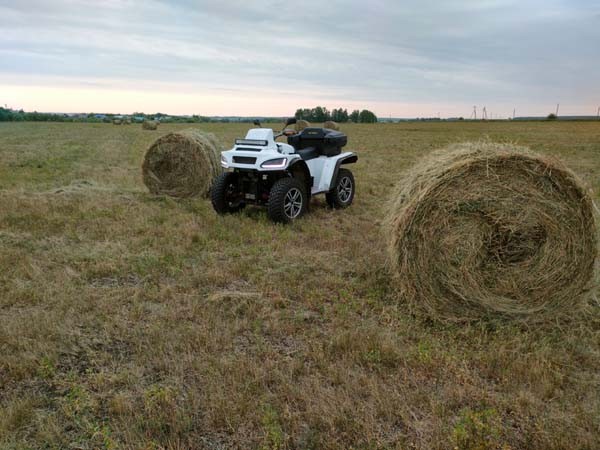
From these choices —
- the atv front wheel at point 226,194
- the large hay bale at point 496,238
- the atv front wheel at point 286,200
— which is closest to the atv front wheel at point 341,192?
the atv front wheel at point 286,200

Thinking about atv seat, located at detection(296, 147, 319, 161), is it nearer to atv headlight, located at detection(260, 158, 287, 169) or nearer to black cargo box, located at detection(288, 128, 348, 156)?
black cargo box, located at detection(288, 128, 348, 156)

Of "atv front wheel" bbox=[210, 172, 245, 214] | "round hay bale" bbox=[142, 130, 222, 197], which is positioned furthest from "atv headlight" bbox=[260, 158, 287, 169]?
"round hay bale" bbox=[142, 130, 222, 197]

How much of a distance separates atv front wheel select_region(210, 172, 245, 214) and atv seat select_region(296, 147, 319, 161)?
1036 mm

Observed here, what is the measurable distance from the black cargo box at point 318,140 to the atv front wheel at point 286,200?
0.89 m

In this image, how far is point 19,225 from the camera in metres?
6.09

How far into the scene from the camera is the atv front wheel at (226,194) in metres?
6.64

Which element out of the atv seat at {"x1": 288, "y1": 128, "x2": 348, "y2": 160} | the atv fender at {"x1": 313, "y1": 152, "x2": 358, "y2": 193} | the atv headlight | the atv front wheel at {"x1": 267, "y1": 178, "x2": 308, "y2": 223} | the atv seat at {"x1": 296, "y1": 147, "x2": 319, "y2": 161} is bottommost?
the atv front wheel at {"x1": 267, "y1": 178, "x2": 308, "y2": 223}

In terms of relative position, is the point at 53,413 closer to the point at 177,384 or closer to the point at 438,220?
the point at 177,384

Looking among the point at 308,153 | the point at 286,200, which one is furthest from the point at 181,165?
the point at 286,200

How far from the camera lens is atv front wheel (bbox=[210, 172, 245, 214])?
6641 mm

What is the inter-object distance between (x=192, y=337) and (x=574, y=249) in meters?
2.98

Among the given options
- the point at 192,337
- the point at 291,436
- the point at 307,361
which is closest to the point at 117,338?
the point at 192,337

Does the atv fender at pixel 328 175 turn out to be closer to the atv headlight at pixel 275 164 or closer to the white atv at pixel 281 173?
the white atv at pixel 281 173

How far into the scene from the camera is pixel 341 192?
25.2ft
